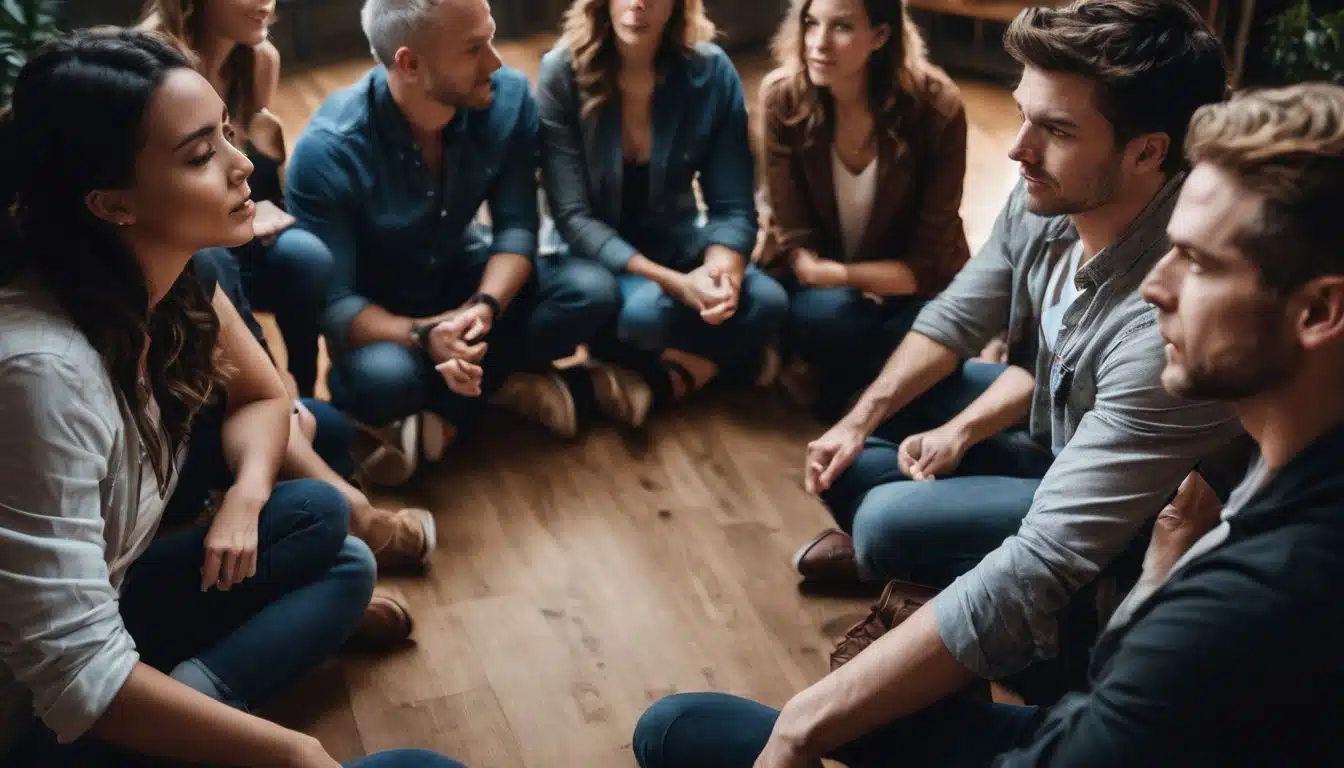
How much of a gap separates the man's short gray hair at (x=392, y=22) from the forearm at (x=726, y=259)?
708 mm

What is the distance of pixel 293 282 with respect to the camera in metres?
2.33

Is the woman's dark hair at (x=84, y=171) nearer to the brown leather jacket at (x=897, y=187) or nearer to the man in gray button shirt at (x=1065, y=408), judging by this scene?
the man in gray button shirt at (x=1065, y=408)

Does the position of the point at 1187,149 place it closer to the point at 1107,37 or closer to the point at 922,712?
the point at 1107,37

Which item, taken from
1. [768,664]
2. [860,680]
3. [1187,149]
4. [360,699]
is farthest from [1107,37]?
[360,699]

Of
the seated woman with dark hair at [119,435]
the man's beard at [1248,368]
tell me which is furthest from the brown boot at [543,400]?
the man's beard at [1248,368]

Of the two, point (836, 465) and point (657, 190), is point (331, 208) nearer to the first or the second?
point (657, 190)

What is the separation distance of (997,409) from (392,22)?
1.25m

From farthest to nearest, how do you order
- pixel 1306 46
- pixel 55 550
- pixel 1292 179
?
pixel 1306 46, pixel 55 550, pixel 1292 179

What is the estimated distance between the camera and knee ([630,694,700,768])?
1657 millimetres

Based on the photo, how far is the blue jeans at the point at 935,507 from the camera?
6.14 ft

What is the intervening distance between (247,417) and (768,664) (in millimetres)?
885

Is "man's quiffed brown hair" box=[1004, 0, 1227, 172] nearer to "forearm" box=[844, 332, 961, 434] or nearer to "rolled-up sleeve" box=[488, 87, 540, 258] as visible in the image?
"forearm" box=[844, 332, 961, 434]

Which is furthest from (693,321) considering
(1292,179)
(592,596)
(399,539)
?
(1292,179)

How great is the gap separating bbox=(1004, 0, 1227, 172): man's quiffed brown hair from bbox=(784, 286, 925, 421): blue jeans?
912 mm
